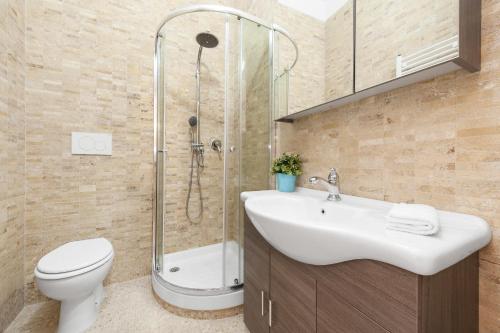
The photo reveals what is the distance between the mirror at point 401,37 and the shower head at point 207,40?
101 cm

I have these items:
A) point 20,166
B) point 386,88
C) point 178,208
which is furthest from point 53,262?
point 386,88

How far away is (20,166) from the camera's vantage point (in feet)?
4.50

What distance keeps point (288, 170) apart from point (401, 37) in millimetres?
829

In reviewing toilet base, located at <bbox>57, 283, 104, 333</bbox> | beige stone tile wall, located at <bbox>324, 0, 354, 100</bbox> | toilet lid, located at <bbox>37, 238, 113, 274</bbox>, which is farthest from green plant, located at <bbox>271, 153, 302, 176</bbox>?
toilet base, located at <bbox>57, 283, 104, 333</bbox>

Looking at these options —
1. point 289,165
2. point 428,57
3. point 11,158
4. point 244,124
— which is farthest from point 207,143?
point 428,57

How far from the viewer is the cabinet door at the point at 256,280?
0.98 m

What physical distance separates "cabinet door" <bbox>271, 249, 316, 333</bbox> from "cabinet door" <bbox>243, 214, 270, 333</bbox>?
0.06 meters

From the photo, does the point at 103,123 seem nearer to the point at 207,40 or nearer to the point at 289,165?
the point at 207,40

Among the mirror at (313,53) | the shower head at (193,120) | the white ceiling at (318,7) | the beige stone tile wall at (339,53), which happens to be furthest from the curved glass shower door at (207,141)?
the beige stone tile wall at (339,53)

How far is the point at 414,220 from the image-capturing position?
1.83 feet

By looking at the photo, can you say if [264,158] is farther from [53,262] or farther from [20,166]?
[20,166]

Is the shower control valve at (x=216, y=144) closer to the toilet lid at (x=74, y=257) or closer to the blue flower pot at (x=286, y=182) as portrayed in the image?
the blue flower pot at (x=286, y=182)

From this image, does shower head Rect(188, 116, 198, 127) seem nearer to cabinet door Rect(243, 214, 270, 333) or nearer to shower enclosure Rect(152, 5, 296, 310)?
shower enclosure Rect(152, 5, 296, 310)

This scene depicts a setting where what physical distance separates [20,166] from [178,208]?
1061 mm
